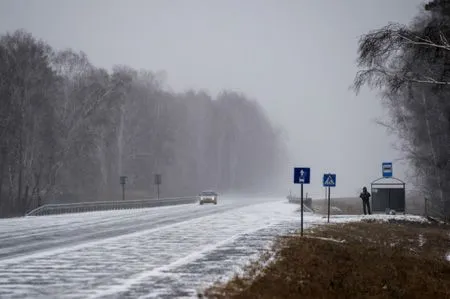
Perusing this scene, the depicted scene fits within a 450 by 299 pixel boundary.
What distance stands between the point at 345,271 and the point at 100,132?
49928 millimetres

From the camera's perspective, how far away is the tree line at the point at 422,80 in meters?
16.1

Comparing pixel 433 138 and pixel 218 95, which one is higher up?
pixel 218 95

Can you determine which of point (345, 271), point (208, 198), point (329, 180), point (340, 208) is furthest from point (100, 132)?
point (345, 271)

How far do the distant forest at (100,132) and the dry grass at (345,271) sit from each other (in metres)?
25.3

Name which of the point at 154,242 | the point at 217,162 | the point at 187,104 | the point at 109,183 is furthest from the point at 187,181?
the point at 154,242

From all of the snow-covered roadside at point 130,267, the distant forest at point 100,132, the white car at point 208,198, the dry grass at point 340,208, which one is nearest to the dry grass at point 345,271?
the snow-covered roadside at point 130,267

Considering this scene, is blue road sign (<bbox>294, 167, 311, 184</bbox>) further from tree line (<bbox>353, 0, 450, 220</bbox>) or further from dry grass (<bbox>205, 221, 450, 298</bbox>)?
tree line (<bbox>353, 0, 450, 220</bbox>)

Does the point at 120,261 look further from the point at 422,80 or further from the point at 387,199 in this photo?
the point at 387,199

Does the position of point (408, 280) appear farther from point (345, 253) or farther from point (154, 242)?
point (154, 242)

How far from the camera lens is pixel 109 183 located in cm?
6856

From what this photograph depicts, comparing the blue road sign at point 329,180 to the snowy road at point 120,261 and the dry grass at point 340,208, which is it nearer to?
the snowy road at point 120,261

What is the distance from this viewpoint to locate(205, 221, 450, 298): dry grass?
32.3 ft

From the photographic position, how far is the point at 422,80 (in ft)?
56.6

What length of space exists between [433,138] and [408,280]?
25.9 meters
